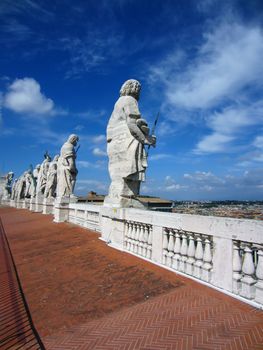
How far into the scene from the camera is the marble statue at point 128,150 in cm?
855

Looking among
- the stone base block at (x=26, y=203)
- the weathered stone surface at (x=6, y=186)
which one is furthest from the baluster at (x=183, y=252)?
the weathered stone surface at (x=6, y=186)

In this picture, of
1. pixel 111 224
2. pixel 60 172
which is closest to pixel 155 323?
pixel 111 224

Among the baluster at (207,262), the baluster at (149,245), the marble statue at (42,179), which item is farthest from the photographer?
the marble statue at (42,179)

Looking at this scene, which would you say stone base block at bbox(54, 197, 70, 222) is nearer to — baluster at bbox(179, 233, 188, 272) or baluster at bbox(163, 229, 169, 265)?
baluster at bbox(163, 229, 169, 265)

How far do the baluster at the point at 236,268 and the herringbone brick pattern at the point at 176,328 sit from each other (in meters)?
0.22

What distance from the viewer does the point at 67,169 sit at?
1591 cm

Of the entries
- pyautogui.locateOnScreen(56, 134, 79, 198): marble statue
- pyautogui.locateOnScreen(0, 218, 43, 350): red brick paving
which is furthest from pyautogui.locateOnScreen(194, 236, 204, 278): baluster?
pyautogui.locateOnScreen(56, 134, 79, 198): marble statue

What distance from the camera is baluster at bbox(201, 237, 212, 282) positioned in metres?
5.04

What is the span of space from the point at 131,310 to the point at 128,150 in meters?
4.95

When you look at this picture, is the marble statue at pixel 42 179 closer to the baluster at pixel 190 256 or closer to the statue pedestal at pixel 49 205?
the statue pedestal at pixel 49 205

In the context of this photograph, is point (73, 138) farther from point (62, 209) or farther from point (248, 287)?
point (248, 287)

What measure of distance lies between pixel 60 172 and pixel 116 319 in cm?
1258

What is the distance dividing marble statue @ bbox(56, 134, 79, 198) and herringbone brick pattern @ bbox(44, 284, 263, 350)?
11.9 meters

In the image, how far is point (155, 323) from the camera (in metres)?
4.03
